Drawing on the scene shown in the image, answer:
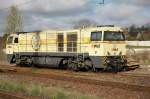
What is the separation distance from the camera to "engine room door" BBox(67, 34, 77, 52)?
2639cm

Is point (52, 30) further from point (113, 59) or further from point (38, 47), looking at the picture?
point (113, 59)

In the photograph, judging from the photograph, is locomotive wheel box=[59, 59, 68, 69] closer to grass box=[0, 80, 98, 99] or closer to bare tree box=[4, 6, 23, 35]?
grass box=[0, 80, 98, 99]

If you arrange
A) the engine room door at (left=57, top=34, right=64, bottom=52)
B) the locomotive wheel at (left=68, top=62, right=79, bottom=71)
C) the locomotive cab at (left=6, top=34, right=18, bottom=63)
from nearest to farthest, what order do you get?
the locomotive wheel at (left=68, top=62, right=79, bottom=71), the engine room door at (left=57, top=34, right=64, bottom=52), the locomotive cab at (left=6, top=34, right=18, bottom=63)

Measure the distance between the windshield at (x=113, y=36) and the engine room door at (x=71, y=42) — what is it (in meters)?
2.58

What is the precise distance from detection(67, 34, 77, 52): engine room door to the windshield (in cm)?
258

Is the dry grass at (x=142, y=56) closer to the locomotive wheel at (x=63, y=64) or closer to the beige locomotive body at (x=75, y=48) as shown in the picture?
the locomotive wheel at (x=63, y=64)

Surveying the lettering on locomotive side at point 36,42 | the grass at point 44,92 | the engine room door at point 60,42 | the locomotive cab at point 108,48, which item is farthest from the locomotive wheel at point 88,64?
the grass at point 44,92

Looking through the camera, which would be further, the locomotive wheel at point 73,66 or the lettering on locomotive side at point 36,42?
the lettering on locomotive side at point 36,42

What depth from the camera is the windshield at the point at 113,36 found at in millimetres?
24641

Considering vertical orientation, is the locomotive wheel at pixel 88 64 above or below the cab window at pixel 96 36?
below

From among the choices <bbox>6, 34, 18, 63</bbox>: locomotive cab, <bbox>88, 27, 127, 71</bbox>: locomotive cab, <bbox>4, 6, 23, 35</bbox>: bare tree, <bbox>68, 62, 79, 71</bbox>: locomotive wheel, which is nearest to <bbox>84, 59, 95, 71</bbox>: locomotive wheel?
<bbox>88, 27, 127, 71</bbox>: locomotive cab

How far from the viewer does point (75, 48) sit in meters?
26.5

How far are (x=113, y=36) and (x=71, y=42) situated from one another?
10.6 feet

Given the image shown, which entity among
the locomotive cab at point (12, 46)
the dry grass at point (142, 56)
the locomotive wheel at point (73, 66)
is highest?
the locomotive cab at point (12, 46)
